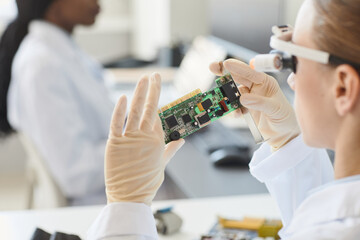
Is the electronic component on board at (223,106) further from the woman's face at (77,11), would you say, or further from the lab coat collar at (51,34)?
the woman's face at (77,11)

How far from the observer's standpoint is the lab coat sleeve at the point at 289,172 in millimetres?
1060

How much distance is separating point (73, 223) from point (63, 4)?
4.23ft

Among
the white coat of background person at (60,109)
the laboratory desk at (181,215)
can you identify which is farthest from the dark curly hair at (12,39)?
the laboratory desk at (181,215)

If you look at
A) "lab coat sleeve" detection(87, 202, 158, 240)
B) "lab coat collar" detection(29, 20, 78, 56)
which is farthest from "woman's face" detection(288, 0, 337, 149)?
"lab coat collar" detection(29, 20, 78, 56)

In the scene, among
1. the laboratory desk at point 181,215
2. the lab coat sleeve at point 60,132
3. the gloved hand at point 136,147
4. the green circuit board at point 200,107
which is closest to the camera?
the gloved hand at point 136,147

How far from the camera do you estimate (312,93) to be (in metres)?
0.81

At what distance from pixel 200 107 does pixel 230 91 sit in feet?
0.20

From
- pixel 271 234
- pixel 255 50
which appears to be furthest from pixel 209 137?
pixel 271 234

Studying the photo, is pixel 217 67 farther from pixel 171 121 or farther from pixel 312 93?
pixel 312 93

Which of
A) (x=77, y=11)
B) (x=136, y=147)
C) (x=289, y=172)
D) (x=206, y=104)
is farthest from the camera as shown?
(x=77, y=11)

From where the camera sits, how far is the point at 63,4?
7.77 ft

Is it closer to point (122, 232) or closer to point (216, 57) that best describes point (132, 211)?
point (122, 232)

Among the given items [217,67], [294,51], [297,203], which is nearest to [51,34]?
[217,67]

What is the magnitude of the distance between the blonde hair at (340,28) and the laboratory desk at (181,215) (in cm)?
64
